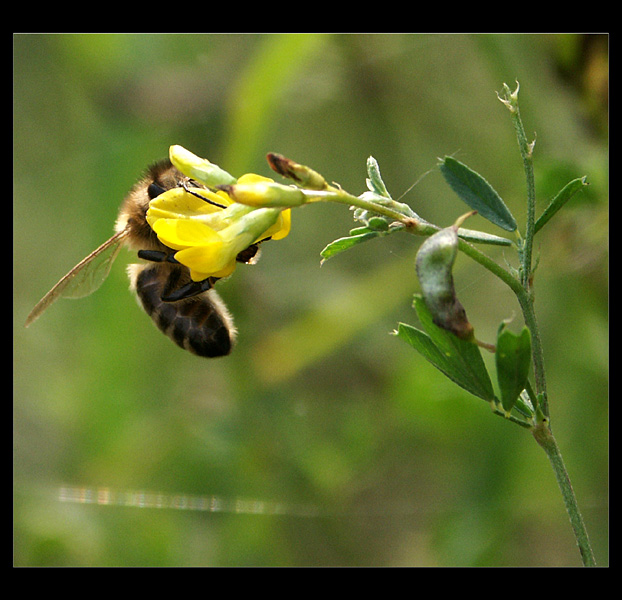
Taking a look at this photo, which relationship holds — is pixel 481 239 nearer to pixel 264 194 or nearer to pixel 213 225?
pixel 264 194

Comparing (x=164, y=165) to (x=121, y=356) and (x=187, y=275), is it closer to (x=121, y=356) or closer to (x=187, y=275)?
(x=187, y=275)

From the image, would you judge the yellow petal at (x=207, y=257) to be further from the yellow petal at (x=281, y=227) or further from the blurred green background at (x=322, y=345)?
the blurred green background at (x=322, y=345)

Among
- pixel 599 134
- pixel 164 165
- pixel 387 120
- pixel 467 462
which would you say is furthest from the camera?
pixel 387 120

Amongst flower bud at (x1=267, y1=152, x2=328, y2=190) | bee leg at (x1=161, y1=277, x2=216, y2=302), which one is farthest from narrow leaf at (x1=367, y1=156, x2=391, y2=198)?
bee leg at (x1=161, y1=277, x2=216, y2=302)

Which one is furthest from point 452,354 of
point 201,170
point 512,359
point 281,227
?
point 201,170

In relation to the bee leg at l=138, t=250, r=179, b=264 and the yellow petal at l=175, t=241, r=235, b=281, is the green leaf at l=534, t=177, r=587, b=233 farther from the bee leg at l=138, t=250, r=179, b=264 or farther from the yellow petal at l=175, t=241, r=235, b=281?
the bee leg at l=138, t=250, r=179, b=264

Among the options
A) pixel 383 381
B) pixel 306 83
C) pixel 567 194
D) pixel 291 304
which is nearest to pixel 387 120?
pixel 306 83
